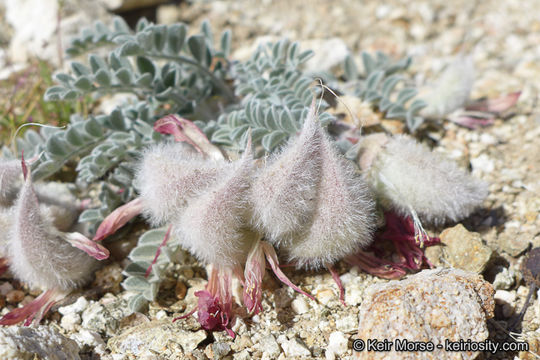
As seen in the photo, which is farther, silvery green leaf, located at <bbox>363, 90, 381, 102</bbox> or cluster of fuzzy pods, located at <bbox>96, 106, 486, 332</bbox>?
silvery green leaf, located at <bbox>363, 90, 381, 102</bbox>

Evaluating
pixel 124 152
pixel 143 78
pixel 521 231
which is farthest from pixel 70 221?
pixel 521 231

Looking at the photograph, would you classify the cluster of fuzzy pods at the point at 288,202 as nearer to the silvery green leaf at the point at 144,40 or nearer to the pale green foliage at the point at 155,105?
the pale green foliage at the point at 155,105

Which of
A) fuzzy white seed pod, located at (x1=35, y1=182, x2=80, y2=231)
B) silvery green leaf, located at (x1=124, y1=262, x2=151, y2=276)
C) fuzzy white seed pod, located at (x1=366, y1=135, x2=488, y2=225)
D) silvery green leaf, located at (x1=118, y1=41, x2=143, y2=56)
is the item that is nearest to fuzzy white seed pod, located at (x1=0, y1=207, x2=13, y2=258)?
fuzzy white seed pod, located at (x1=35, y1=182, x2=80, y2=231)

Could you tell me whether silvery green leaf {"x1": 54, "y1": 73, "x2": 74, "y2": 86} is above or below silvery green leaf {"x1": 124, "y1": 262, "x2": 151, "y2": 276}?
above

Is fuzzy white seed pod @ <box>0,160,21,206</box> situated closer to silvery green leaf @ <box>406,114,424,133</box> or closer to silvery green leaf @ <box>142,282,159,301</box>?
silvery green leaf @ <box>142,282,159,301</box>

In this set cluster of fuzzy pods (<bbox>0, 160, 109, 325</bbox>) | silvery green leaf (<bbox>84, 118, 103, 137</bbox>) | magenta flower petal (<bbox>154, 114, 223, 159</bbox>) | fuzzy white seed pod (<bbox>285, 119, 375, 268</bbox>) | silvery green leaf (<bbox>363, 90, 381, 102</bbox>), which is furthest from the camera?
silvery green leaf (<bbox>363, 90, 381, 102</bbox>)

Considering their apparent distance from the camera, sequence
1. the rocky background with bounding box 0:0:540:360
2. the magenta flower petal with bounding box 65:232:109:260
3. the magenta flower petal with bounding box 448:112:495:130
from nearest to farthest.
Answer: the rocky background with bounding box 0:0:540:360, the magenta flower petal with bounding box 65:232:109:260, the magenta flower petal with bounding box 448:112:495:130

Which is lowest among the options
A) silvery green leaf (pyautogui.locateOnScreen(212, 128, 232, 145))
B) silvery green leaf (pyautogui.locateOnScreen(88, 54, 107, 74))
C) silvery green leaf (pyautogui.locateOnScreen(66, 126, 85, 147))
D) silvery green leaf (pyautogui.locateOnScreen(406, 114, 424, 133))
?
silvery green leaf (pyautogui.locateOnScreen(406, 114, 424, 133))
